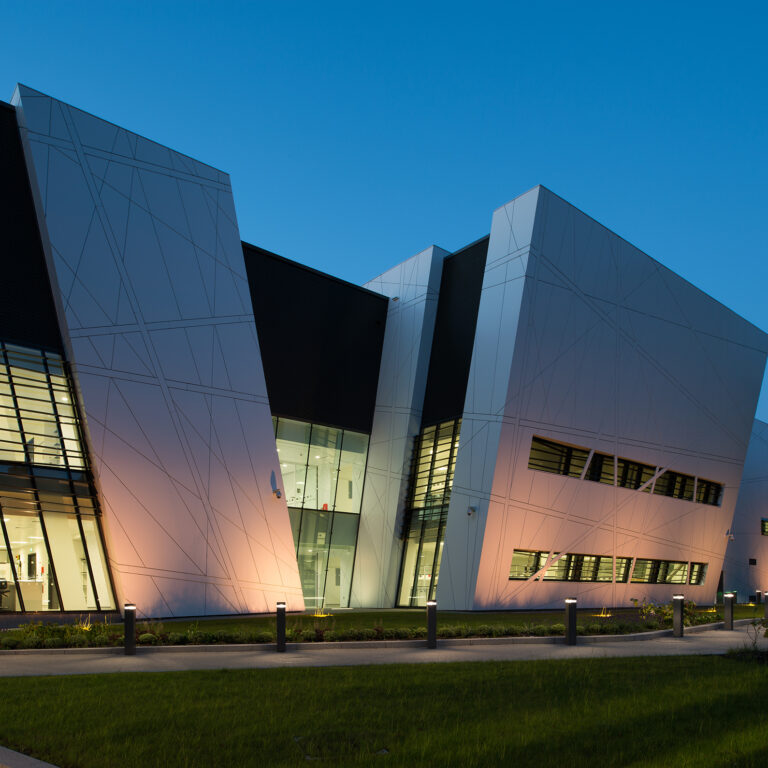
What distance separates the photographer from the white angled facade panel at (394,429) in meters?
30.4

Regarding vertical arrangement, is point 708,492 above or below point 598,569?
above

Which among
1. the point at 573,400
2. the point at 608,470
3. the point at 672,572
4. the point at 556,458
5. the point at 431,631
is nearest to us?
the point at 431,631

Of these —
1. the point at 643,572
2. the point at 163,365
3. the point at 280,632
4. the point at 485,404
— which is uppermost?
the point at 485,404

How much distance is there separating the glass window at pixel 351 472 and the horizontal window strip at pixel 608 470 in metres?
8.52

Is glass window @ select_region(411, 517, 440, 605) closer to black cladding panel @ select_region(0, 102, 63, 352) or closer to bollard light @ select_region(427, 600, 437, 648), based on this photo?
bollard light @ select_region(427, 600, 437, 648)

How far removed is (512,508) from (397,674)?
1625 centimetres

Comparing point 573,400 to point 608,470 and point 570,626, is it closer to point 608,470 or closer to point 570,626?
point 608,470

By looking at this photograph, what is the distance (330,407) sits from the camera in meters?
31.0

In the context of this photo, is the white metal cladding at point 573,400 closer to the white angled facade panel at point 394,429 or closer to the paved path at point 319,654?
the white angled facade panel at point 394,429

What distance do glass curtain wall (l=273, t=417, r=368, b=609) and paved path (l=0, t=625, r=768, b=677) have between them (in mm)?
15532

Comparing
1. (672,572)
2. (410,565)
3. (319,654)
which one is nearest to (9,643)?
(319,654)

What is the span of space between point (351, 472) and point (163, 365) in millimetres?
11739

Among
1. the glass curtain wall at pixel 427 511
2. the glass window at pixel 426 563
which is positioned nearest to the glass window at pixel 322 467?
the glass curtain wall at pixel 427 511

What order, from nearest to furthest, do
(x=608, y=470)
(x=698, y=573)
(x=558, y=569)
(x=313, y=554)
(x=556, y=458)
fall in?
1. (x=558, y=569)
2. (x=556, y=458)
3. (x=608, y=470)
4. (x=313, y=554)
5. (x=698, y=573)
